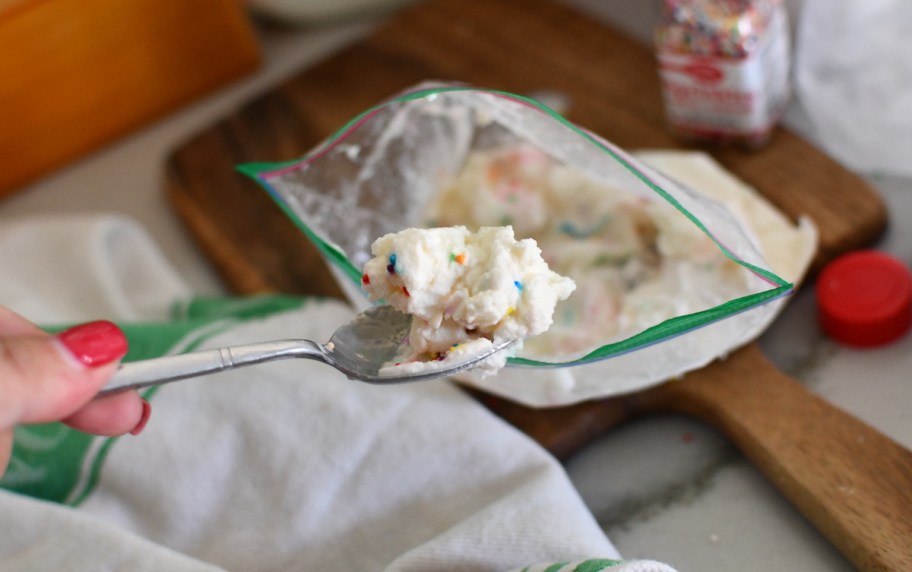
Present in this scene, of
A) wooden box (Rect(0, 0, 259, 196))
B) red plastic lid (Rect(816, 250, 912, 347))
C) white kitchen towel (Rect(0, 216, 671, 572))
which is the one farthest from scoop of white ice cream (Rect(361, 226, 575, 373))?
wooden box (Rect(0, 0, 259, 196))

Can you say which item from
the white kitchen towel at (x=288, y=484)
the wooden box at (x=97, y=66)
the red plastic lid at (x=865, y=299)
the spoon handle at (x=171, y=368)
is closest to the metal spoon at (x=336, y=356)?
the spoon handle at (x=171, y=368)

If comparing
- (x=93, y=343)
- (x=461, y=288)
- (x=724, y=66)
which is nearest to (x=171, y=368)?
(x=93, y=343)

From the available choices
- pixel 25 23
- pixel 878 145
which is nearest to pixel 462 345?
pixel 878 145

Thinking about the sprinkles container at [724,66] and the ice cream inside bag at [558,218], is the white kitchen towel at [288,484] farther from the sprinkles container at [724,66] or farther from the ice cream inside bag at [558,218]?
the sprinkles container at [724,66]

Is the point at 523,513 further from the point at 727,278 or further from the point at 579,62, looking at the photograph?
the point at 579,62

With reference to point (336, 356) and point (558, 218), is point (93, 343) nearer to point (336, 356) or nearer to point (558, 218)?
point (336, 356)

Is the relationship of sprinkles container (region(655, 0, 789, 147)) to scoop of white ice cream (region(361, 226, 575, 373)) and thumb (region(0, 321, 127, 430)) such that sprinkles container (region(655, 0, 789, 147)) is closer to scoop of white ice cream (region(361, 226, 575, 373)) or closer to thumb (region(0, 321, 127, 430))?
scoop of white ice cream (region(361, 226, 575, 373))
